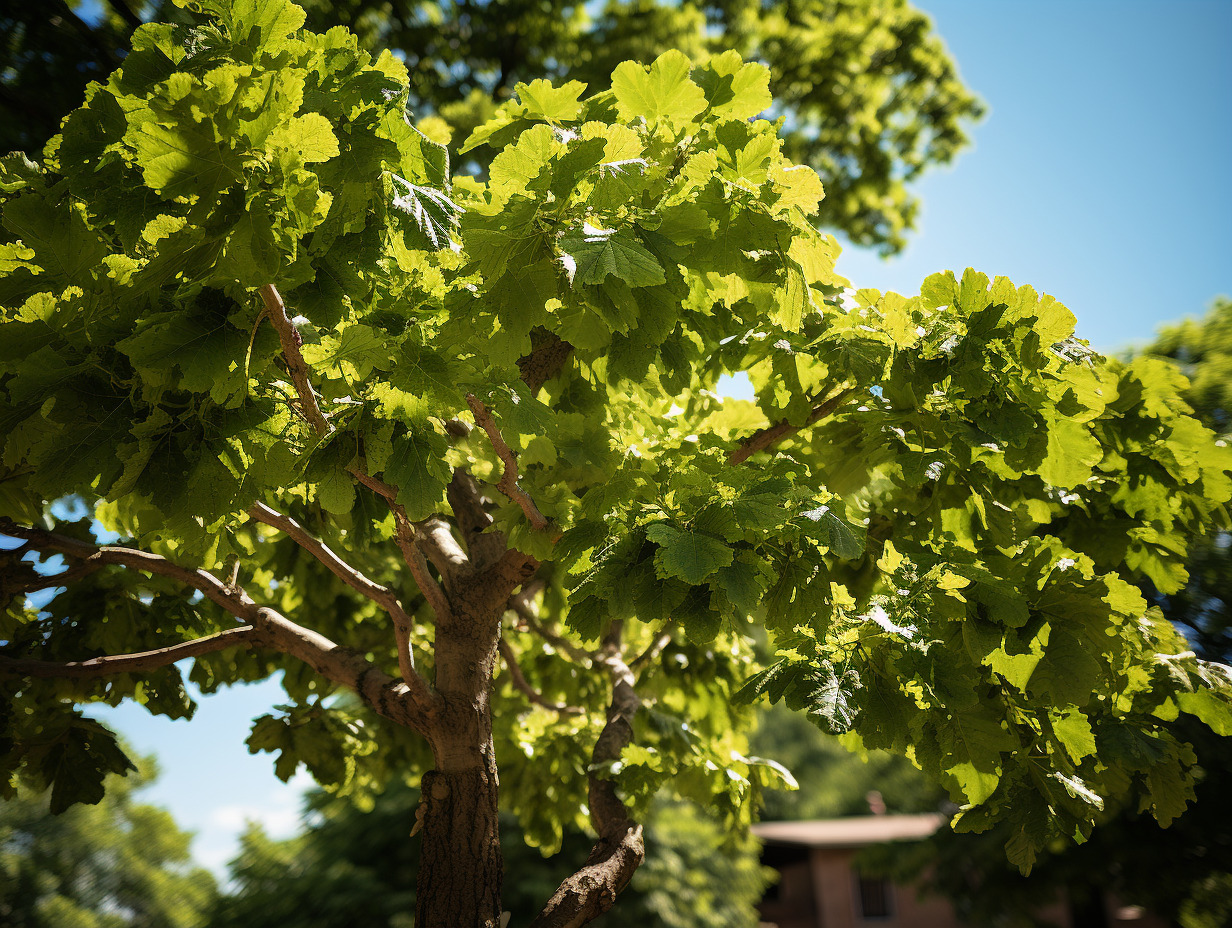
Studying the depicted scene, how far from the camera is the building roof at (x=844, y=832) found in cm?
→ 2183

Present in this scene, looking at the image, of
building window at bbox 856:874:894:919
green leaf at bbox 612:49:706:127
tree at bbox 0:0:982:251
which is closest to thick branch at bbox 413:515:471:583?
green leaf at bbox 612:49:706:127

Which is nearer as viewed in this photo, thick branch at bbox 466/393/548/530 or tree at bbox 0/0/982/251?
thick branch at bbox 466/393/548/530

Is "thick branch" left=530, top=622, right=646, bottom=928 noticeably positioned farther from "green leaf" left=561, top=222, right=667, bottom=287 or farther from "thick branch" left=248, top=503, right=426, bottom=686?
"green leaf" left=561, top=222, right=667, bottom=287

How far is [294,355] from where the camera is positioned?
97.4 inches

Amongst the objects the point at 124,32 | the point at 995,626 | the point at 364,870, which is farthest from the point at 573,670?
the point at 364,870

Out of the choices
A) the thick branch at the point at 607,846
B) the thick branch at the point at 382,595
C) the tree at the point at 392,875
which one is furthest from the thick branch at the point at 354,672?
the tree at the point at 392,875

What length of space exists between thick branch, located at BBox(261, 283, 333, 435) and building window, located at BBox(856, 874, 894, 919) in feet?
78.6

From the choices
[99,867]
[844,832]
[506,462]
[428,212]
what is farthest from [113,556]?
[99,867]

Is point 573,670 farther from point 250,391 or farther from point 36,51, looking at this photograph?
point 36,51

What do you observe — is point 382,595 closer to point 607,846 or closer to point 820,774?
point 607,846

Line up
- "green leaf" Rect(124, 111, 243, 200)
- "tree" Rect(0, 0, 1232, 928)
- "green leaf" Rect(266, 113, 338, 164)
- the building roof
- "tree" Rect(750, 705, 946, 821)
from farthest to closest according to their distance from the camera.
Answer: "tree" Rect(750, 705, 946, 821), the building roof, "tree" Rect(0, 0, 1232, 928), "green leaf" Rect(266, 113, 338, 164), "green leaf" Rect(124, 111, 243, 200)

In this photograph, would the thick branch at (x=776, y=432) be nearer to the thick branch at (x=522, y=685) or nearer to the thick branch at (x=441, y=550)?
the thick branch at (x=441, y=550)

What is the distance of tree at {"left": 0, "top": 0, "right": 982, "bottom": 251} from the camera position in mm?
8992

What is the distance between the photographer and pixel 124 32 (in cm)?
673
